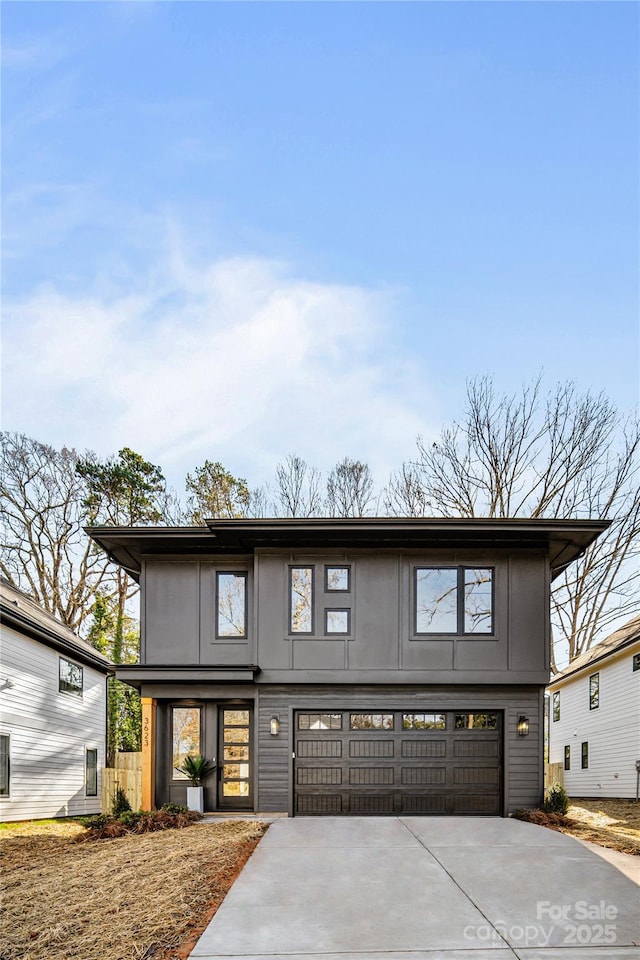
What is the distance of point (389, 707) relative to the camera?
13.9 m

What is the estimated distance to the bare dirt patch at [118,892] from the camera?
605 centimetres

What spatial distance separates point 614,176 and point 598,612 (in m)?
13.2

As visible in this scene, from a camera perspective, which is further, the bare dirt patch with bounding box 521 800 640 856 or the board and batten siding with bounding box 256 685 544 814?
the board and batten siding with bounding box 256 685 544 814

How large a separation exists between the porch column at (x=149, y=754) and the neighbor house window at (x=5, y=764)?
301 cm

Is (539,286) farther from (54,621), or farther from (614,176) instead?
(54,621)

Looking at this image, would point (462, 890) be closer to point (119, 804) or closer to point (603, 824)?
point (603, 824)

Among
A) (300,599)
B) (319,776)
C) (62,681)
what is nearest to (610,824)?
(319,776)

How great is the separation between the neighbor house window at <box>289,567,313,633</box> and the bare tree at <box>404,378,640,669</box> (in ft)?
35.3

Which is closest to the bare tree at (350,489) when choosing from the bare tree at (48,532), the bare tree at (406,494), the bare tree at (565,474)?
the bare tree at (406,494)

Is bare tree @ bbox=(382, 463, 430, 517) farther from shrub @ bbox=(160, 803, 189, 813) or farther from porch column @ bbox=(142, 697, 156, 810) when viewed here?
shrub @ bbox=(160, 803, 189, 813)

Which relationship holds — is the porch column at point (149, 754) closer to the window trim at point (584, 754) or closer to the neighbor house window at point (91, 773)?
the neighbor house window at point (91, 773)

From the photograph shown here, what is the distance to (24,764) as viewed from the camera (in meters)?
16.1

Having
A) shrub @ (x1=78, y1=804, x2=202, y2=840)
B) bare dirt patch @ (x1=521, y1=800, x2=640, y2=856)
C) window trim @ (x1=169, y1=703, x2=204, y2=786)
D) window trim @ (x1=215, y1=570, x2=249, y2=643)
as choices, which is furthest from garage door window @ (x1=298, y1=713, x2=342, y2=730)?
bare dirt patch @ (x1=521, y1=800, x2=640, y2=856)

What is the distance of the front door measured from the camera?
14352 millimetres
